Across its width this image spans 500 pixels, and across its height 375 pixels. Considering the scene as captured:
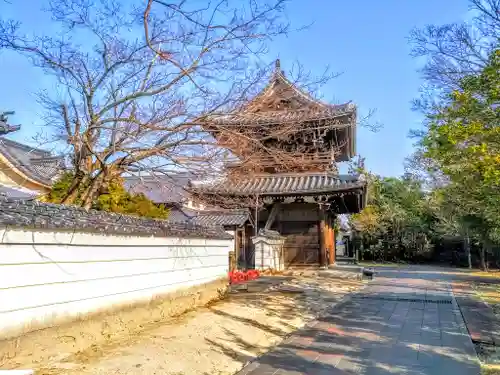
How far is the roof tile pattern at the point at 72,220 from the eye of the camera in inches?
Answer: 156

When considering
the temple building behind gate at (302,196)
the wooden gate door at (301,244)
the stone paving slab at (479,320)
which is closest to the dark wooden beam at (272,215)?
the temple building behind gate at (302,196)

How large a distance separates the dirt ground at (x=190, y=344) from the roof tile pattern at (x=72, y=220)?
127 centimetres

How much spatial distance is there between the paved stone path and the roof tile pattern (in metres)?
2.59

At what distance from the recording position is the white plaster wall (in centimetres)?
396

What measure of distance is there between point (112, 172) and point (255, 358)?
384 centimetres

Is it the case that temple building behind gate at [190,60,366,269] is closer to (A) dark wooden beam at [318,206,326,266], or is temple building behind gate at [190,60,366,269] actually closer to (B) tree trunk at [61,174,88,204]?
(A) dark wooden beam at [318,206,326,266]

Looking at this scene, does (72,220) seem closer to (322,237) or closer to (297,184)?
(297,184)

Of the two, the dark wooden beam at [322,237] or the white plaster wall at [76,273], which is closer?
the white plaster wall at [76,273]

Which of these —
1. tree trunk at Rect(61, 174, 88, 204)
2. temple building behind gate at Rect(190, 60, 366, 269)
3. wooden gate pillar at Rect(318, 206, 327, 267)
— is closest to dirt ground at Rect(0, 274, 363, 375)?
tree trunk at Rect(61, 174, 88, 204)

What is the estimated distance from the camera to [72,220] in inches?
188

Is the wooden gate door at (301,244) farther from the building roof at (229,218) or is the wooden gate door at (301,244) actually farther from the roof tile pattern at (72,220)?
the roof tile pattern at (72,220)

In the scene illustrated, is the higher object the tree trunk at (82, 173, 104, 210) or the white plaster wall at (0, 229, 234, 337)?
the tree trunk at (82, 173, 104, 210)

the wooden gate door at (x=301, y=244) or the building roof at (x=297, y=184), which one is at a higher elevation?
the building roof at (x=297, y=184)

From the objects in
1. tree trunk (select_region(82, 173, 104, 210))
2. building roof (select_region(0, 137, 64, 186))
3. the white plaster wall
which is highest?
building roof (select_region(0, 137, 64, 186))
